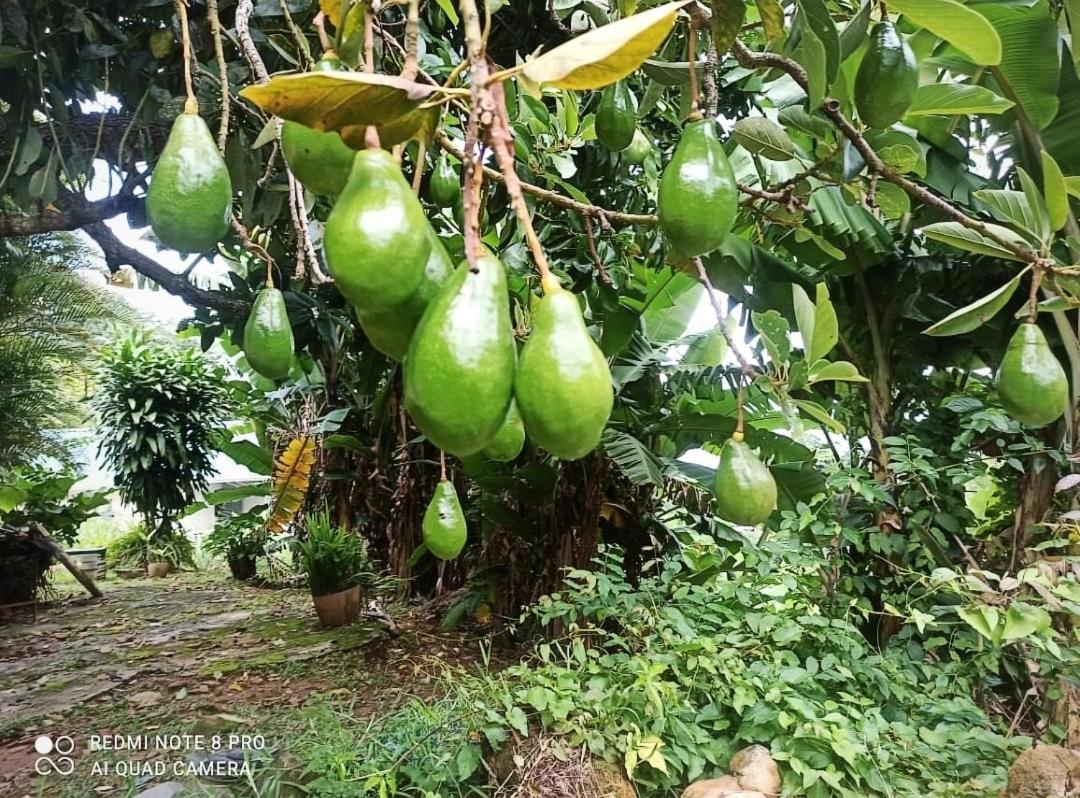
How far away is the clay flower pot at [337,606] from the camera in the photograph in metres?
4.14

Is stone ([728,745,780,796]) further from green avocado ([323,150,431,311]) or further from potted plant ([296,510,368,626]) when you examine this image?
potted plant ([296,510,368,626])

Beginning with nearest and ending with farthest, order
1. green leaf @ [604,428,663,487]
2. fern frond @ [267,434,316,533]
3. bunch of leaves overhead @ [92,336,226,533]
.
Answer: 1. green leaf @ [604,428,663,487]
2. fern frond @ [267,434,316,533]
3. bunch of leaves overhead @ [92,336,226,533]

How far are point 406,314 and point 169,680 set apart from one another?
11.5 feet

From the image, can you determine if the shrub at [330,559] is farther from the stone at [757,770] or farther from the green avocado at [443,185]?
the green avocado at [443,185]

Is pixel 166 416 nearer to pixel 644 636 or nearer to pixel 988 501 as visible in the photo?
pixel 644 636

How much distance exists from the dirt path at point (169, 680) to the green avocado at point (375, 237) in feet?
7.54

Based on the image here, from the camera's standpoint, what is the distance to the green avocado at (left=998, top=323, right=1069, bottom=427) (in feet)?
3.01

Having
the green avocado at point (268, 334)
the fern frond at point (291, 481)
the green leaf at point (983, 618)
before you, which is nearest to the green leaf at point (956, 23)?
the green avocado at point (268, 334)

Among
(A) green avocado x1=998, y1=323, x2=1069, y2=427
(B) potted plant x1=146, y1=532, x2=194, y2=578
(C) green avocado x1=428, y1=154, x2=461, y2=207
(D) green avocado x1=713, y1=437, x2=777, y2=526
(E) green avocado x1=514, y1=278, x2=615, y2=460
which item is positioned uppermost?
(C) green avocado x1=428, y1=154, x2=461, y2=207

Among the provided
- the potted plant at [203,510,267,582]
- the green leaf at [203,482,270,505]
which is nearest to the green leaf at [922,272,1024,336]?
the green leaf at [203,482,270,505]

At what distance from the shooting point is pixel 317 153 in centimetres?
60

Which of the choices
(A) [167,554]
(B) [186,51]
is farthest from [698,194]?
(A) [167,554]

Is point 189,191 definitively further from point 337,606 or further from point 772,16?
point 337,606

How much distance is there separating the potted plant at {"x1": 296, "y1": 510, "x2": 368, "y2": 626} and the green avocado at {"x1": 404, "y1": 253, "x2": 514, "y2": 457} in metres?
3.84
